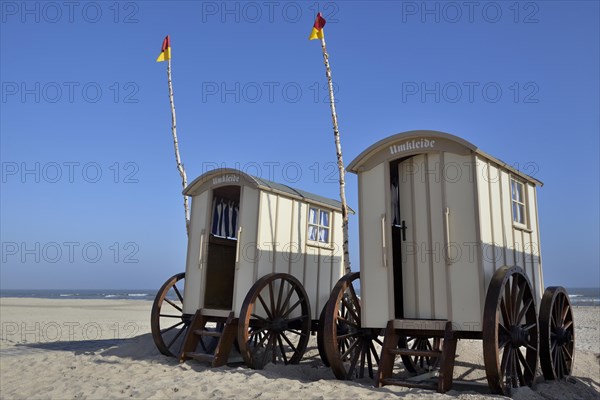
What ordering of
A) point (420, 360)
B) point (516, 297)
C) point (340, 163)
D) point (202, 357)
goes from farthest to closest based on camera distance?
point (340, 163) < point (420, 360) < point (202, 357) < point (516, 297)

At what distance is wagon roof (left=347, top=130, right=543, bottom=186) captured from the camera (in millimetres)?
6945

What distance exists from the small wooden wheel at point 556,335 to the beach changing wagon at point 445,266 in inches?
0.7

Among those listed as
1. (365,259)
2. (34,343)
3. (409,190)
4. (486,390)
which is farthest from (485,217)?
(34,343)

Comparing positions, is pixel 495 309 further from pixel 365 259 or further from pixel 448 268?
pixel 365 259

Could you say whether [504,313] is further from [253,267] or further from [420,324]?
[253,267]

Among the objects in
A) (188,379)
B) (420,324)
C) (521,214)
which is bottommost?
(188,379)

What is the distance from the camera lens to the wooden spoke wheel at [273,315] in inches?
331

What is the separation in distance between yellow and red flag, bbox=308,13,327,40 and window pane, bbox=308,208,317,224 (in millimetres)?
4954

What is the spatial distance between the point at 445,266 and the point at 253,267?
11.7 feet

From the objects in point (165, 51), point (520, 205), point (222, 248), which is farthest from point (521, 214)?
point (165, 51)

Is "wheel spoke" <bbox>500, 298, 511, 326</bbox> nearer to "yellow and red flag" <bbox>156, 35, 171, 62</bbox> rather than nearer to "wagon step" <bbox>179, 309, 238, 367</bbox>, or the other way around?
"wagon step" <bbox>179, 309, 238, 367</bbox>

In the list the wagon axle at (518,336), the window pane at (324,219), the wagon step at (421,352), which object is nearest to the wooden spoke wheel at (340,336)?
the wagon step at (421,352)

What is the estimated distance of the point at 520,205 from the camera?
8.22 metres

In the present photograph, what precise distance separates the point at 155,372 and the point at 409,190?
15.5 feet
